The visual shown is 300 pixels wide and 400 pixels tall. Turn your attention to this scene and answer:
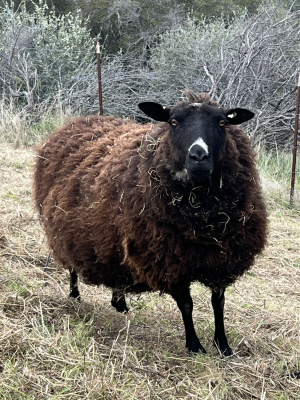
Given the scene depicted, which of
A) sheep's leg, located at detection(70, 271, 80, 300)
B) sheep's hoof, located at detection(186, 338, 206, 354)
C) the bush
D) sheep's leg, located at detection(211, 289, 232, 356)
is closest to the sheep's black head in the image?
sheep's leg, located at detection(211, 289, 232, 356)

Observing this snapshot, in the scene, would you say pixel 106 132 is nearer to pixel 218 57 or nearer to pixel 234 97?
pixel 234 97

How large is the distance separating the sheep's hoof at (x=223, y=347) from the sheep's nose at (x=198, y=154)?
56.9 inches

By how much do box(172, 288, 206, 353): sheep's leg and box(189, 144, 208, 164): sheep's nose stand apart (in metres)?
1.01

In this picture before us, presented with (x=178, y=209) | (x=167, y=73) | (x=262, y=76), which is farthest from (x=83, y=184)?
(x=167, y=73)

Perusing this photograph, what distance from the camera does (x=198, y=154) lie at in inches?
115

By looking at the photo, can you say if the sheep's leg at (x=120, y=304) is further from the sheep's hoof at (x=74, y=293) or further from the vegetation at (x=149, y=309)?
the sheep's hoof at (x=74, y=293)

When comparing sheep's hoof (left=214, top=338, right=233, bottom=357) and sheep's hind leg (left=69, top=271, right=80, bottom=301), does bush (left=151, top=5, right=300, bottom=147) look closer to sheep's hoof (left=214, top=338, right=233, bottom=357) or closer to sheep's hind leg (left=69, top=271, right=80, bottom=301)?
sheep's hind leg (left=69, top=271, right=80, bottom=301)

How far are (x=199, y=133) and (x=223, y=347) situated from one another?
5.32ft

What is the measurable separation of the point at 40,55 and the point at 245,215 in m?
10.6

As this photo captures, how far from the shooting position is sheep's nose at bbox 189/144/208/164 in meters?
2.93

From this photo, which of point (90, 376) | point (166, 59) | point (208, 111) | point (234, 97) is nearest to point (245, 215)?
point (208, 111)

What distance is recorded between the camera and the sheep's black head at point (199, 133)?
2959 mm

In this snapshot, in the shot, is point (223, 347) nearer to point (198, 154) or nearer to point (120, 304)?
point (120, 304)

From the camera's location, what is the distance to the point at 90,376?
9.17 ft
